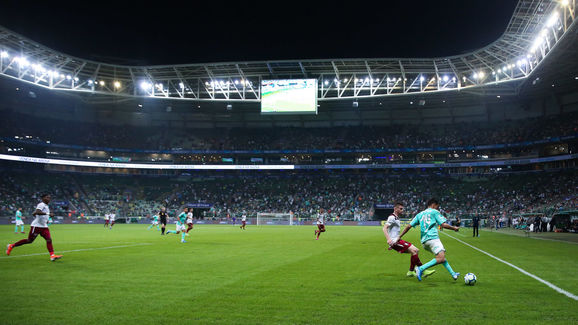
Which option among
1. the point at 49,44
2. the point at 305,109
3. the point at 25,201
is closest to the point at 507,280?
the point at 305,109

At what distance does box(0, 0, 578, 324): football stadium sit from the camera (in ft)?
26.7

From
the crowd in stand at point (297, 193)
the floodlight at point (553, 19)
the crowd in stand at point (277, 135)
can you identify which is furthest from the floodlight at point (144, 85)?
the floodlight at point (553, 19)

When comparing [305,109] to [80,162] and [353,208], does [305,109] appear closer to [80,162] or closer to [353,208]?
[353,208]

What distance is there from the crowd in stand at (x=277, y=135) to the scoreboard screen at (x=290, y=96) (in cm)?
2535

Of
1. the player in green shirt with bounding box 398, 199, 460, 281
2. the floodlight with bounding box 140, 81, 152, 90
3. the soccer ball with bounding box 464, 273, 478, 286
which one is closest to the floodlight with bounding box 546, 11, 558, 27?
the player in green shirt with bounding box 398, 199, 460, 281

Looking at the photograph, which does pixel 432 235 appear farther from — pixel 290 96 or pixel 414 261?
pixel 290 96

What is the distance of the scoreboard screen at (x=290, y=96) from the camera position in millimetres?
50312

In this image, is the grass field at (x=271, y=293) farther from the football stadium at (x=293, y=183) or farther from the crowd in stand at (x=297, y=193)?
the crowd in stand at (x=297, y=193)

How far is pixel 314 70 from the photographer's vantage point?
5578 centimetres

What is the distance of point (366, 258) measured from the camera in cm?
1549

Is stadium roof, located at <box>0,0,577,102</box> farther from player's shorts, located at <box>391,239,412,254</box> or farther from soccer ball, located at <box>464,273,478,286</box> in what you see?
soccer ball, located at <box>464,273,478,286</box>

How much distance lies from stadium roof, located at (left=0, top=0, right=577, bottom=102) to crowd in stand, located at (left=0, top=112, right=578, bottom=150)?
42.0ft

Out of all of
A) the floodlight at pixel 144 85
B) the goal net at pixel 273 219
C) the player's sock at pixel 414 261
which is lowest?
the goal net at pixel 273 219

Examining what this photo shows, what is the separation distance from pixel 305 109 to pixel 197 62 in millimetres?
14932
